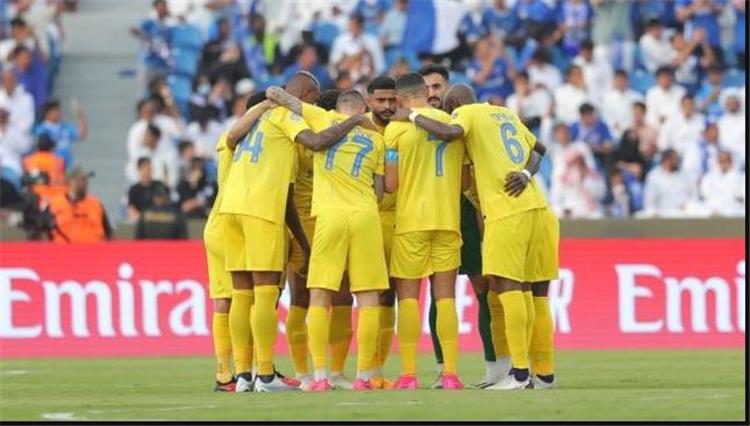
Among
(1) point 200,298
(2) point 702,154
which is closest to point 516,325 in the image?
(1) point 200,298

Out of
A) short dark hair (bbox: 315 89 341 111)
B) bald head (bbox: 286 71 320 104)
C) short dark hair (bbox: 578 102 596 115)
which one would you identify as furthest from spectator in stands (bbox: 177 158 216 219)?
bald head (bbox: 286 71 320 104)

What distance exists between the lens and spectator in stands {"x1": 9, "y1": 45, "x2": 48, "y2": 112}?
28.7m

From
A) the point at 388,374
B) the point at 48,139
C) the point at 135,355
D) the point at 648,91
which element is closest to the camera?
the point at 388,374

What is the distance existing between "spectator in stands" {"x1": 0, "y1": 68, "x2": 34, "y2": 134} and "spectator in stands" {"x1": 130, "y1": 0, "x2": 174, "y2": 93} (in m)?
1.87

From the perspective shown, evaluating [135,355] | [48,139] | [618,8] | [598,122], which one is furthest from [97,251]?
[618,8]

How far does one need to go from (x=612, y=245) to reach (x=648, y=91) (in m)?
5.95

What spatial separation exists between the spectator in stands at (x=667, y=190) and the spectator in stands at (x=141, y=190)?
6174mm

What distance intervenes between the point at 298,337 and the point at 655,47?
1444cm

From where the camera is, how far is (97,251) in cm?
2358

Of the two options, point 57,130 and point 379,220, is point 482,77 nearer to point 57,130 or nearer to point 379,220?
point 57,130

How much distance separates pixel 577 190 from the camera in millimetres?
27234

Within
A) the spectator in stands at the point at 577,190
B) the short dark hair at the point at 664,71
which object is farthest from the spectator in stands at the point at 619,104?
the spectator in stands at the point at 577,190

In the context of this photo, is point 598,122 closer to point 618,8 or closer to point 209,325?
point 618,8

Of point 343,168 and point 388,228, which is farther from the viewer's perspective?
point 388,228
